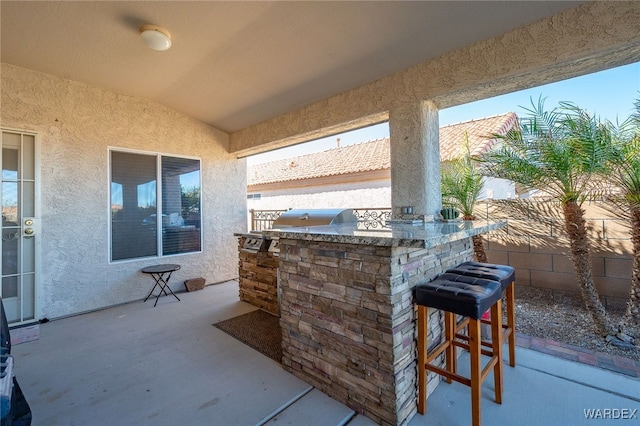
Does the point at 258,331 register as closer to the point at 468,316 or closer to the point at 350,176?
the point at 468,316

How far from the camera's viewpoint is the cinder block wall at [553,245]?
3.10 metres

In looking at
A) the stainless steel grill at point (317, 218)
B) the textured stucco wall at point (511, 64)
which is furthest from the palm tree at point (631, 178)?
the stainless steel grill at point (317, 218)

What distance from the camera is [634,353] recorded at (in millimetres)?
2467

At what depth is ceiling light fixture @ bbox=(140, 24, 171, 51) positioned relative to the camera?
2748mm

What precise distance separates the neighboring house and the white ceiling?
1948mm

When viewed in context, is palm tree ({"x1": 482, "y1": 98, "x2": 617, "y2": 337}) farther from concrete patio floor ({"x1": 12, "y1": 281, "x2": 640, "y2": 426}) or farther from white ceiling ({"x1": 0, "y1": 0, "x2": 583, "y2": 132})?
white ceiling ({"x1": 0, "y1": 0, "x2": 583, "y2": 132})

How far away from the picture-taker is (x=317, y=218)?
3561mm

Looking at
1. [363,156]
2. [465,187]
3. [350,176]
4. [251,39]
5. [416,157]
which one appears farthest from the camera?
[363,156]

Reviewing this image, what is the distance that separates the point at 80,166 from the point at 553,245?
632 centimetres

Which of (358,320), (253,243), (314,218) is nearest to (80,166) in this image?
(253,243)

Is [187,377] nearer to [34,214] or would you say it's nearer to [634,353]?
[34,214]

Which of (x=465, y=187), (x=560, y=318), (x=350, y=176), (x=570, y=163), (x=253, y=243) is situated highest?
(x=350, y=176)

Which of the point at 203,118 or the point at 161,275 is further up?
the point at 203,118

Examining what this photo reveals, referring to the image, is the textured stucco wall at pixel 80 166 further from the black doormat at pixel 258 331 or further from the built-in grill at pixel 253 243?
the black doormat at pixel 258 331
